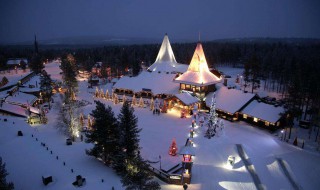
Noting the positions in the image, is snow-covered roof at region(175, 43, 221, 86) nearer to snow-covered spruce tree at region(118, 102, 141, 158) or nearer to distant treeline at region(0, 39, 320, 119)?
distant treeline at region(0, 39, 320, 119)

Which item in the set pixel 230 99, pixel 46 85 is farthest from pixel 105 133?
pixel 46 85

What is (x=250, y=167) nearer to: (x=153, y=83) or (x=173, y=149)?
(x=173, y=149)

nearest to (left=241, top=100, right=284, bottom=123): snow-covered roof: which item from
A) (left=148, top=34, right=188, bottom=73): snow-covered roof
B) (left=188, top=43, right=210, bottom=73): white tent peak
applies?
(left=188, top=43, right=210, bottom=73): white tent peak

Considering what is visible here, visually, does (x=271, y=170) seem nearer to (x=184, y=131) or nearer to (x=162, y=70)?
(x=184, y=131)

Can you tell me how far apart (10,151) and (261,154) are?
26.0m

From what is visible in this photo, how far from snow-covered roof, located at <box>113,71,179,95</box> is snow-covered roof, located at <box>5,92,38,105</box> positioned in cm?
1591

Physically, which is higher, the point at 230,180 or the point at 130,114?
the point at 130,114

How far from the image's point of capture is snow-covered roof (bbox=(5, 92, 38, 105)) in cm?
4153

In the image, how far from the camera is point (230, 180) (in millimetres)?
20625

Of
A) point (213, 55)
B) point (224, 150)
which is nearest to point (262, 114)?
point (224, 150)

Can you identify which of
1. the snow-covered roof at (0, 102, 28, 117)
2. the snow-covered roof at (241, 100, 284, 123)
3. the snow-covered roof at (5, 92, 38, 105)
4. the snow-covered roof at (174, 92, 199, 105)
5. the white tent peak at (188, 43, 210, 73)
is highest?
the white tent peak at (188, 43, 210, 73)

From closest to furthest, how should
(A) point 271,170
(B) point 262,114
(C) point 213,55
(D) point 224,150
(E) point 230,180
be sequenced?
(E) point 230,180, (A) point 271,170, (D) point 224,150, (B) point 262,114, (C) point 213,55

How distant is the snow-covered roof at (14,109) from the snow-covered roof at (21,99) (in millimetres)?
1244

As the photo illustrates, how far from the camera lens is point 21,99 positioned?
42.9 metres
